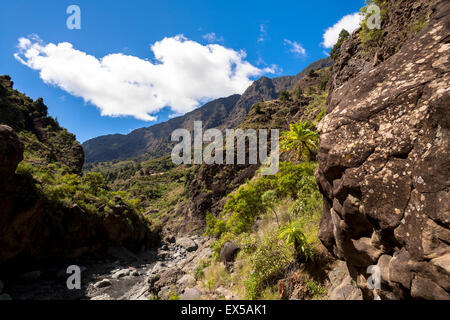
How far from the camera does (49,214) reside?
15.4 m

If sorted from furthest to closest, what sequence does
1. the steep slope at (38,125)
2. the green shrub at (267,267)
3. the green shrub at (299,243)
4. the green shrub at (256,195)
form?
1. the steep slope at (38,125)
2. the green shrub at (256,195)
3. the green shrub at (267,267)
4. the green shrub at (299,243)

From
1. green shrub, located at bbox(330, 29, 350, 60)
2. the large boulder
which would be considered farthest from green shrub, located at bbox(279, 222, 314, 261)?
green shrub, located at bbox(330, 29, 350, 60)

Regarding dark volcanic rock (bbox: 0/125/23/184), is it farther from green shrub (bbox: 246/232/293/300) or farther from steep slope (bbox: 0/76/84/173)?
steep slope (bbox: 0/76/84/173)

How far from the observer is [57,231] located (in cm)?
1605

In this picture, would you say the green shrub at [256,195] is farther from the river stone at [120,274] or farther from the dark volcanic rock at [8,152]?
the dark volcanic rock at [8,152]

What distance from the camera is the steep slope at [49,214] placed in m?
12.3

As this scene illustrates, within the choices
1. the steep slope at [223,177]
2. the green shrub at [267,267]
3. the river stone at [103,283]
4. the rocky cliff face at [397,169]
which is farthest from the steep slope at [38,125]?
the rocky cliff face at [397,169]

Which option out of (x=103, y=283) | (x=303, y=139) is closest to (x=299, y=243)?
(x=303, y=139)

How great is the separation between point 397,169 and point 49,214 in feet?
69.0

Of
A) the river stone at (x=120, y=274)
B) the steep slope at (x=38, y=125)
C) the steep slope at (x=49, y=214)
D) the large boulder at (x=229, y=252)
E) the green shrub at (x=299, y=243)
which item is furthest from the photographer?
the steep slope at (x=38, y=125)

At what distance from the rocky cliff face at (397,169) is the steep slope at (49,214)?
16.9m

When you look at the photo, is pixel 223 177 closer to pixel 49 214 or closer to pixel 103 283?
pixel 103 283

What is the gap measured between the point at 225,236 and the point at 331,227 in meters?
8.36
